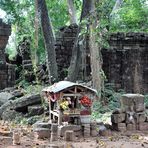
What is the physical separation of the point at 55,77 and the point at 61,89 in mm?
5277

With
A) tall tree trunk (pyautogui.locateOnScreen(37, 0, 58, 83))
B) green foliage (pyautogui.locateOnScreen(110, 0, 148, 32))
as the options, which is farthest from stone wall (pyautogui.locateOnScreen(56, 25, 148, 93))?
green foliage (pyautogui.locateOnScreen(110, 0, 148, 32))

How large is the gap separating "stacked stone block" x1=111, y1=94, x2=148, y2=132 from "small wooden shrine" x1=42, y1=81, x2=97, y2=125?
2.98 ft

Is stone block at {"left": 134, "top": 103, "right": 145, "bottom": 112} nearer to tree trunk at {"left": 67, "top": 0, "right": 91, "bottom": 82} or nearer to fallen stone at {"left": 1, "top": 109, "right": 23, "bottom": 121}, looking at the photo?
fallen stone at {"left": 1, "top": 109, "right": 23, "bottom": 121}

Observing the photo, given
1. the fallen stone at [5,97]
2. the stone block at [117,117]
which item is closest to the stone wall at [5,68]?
the fallen stone at [5,97]

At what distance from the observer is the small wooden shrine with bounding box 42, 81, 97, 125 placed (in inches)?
342

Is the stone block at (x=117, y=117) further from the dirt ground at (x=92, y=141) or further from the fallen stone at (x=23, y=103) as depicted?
the fallen stone at (x=23, y=103)

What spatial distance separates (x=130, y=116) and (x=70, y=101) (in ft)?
5.54

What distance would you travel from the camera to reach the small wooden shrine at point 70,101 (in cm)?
870

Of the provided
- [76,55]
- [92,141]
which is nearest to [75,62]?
[76,55]

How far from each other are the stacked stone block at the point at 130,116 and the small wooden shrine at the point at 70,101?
0.91 m

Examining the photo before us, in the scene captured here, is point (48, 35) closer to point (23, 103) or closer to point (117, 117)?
point (23, 103)

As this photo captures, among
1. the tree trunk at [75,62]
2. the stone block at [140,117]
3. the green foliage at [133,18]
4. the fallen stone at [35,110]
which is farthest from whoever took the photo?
the green foliage at [133,18]

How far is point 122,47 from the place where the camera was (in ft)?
55.5

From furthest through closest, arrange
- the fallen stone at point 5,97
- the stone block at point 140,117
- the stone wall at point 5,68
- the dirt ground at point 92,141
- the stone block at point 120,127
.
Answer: the stone wall at point 5,68 < the fallen stone at point 5,97 < the stone block at point 140,117 < the stone block at point 120,127 < the dirt ground at point 92,141
